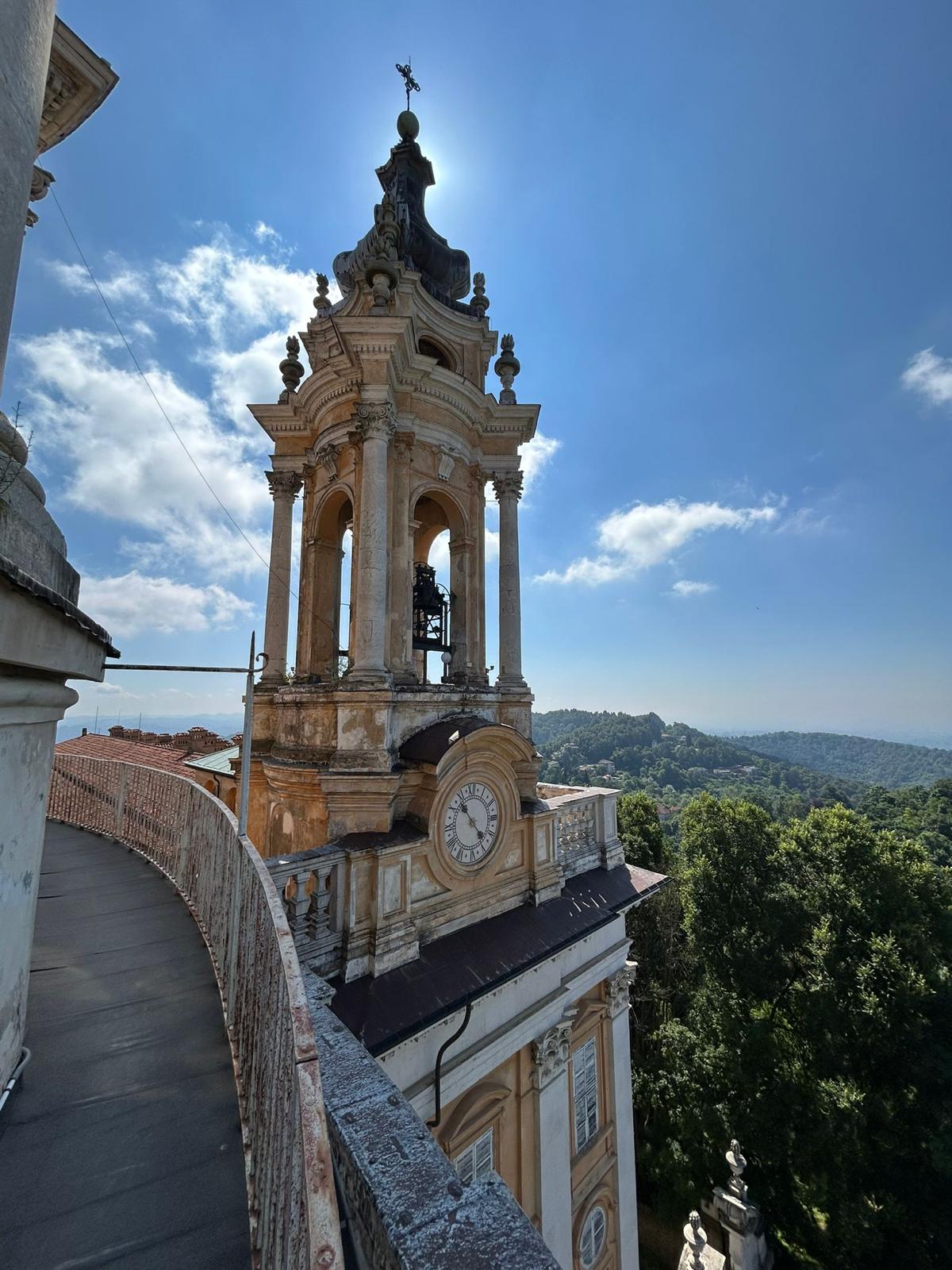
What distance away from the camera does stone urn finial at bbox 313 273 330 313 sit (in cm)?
1103

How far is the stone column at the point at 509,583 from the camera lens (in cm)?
1034

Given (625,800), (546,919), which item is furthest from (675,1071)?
(546,919)

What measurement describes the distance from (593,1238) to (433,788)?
925 cm

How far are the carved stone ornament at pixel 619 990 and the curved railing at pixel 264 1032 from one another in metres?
8.14

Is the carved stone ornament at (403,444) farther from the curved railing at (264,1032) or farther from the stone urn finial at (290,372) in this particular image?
the curved railing at (264,1032)

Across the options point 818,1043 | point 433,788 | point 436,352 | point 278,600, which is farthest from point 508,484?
point 818,1043

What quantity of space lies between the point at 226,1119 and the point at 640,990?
90.3 ft

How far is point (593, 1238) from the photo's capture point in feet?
30.6

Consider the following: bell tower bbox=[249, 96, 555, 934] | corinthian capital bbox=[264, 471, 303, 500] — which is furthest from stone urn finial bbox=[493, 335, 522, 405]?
corinthian capital bbox=[264, 471, 303, 500]

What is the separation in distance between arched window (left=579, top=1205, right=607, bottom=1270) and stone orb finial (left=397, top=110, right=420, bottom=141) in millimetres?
22084

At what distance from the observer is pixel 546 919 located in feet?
27.4

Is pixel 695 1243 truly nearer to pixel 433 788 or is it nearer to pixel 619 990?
pixel 619 990

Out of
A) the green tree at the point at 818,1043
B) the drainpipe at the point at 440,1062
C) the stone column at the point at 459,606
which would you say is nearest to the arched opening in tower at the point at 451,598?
the stone column at the point at 459,606

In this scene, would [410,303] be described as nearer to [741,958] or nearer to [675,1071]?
[741,958]
